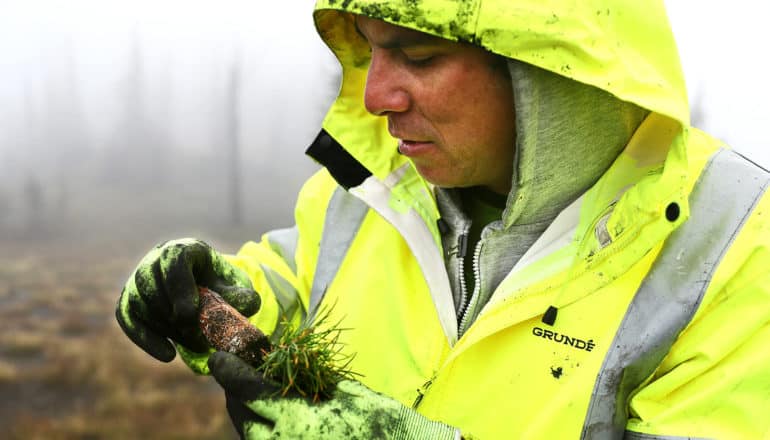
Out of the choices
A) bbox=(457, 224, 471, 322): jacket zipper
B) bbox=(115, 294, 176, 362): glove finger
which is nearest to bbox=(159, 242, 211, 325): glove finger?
bbox=(115, 294, 176, 362): glove finger

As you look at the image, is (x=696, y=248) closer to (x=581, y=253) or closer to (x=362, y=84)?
(x=581, y=253)

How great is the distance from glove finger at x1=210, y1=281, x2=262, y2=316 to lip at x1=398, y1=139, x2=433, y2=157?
2.15 ft

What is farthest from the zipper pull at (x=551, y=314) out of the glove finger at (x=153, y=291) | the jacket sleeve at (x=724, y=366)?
the glove finger at (x=153, y=291)

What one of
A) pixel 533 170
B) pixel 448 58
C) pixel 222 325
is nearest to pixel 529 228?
pixel 533 170

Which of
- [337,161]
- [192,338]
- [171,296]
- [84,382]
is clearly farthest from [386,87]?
[84,382]

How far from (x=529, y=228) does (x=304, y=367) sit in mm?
792

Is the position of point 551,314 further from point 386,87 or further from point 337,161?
point 337,161

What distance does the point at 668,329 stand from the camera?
54.7 inches

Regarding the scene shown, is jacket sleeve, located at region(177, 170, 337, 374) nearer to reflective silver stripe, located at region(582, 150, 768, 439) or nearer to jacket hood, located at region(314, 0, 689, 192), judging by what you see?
jacket hood, located at region(314, 0, 689, 192)

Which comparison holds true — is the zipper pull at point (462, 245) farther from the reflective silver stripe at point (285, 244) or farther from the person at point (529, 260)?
the reflective silver stripe at point (285, 244)

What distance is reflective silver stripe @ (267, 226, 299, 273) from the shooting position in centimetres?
235

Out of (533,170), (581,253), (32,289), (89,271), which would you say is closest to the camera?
(581,253)

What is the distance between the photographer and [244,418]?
1.41 m

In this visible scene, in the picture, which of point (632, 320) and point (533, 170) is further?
point (533, 170)
